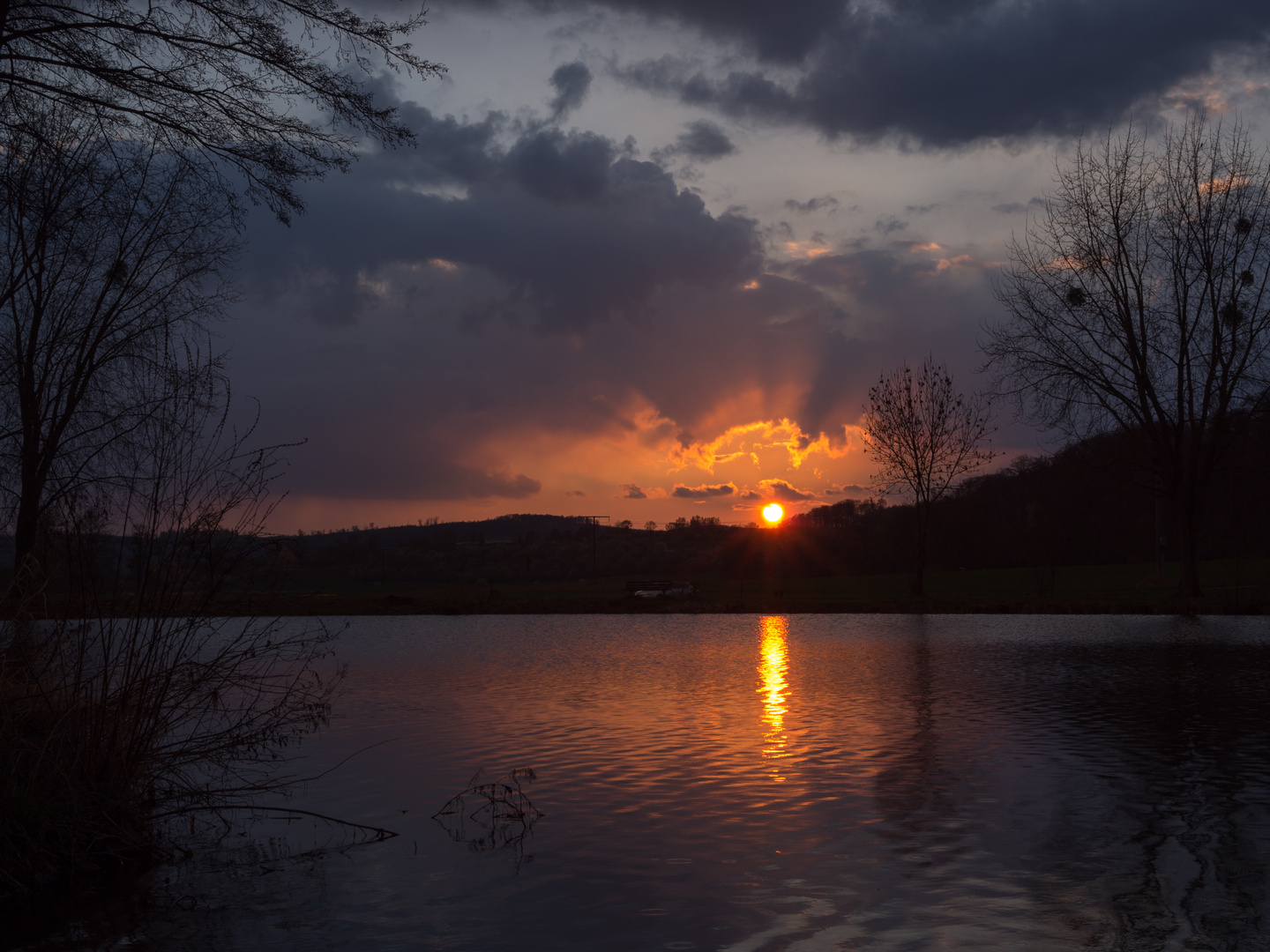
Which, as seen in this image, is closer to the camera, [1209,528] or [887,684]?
[887,684]

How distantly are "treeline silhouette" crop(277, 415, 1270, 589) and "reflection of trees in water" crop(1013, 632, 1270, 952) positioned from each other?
59.9 ft

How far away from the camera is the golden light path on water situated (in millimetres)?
9367

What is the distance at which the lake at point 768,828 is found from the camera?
4820 millimetres

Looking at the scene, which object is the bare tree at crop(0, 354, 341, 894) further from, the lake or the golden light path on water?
the golden light path on water

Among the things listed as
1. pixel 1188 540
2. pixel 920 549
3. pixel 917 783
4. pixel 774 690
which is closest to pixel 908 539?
pixel 920 549

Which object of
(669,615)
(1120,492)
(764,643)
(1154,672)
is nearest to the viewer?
(1154,672)

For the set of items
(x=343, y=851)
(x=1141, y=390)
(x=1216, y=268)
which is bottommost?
(x=343, y=851)

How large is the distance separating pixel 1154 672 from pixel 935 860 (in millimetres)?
11206

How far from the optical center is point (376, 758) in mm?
9203

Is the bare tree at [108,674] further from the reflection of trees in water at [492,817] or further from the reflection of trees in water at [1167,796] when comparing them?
the reflection of trees in water at [1167,796]

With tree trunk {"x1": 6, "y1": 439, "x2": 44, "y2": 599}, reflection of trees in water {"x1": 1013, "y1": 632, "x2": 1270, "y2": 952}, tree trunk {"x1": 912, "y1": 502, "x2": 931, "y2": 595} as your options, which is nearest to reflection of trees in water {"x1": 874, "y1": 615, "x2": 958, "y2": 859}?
reflection of trees in water {"x1": 1013, "y1": 632, "x2": 1270, "y2": 952}

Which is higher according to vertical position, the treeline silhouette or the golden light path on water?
the treeline silhouette

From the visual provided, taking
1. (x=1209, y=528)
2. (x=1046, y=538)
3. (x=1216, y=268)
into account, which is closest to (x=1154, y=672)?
(x=1216, y=268)

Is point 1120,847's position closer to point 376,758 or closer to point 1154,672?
point 376,758
